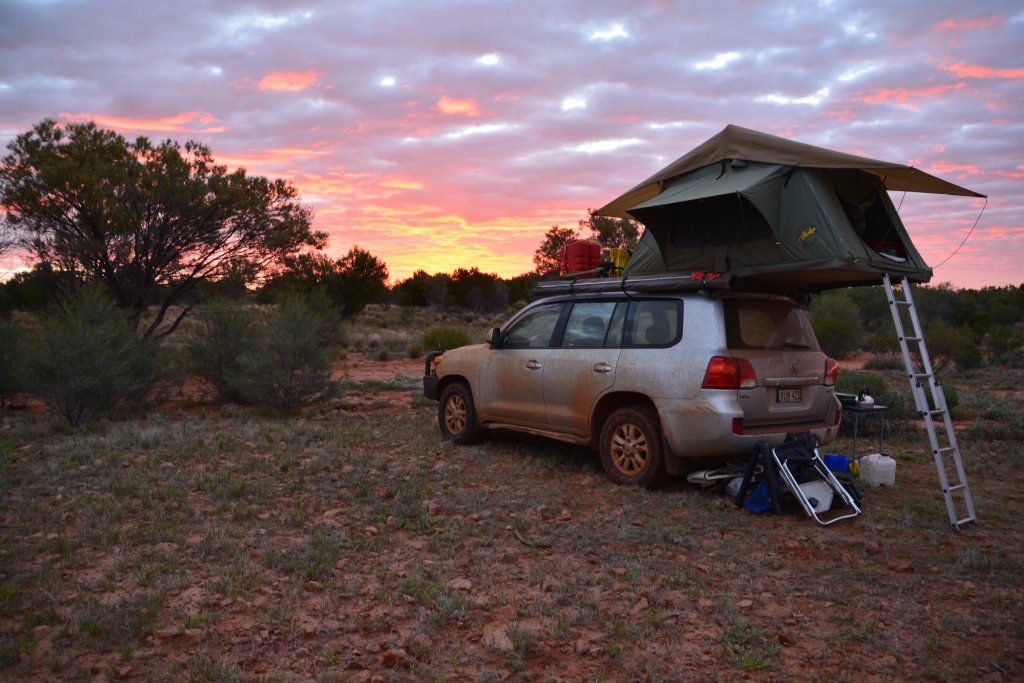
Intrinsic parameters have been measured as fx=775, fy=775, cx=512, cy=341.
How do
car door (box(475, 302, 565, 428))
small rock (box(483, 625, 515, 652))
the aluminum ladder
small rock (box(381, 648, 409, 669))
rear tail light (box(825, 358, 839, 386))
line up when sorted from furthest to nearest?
1. car door (box(475, 302, 565, 428))
2. rear tail light (box(825, 358, 839, 386))
3. the aluminum ladder
4. small rock (box(483, 625, 515, 652))
5. small rock (box(381, 648, 409, 669))

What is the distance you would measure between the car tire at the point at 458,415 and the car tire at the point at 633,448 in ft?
6.36

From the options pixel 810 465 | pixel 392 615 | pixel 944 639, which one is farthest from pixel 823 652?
pixel 810 465

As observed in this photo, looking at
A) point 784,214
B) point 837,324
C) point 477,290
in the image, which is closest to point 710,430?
point 784,214

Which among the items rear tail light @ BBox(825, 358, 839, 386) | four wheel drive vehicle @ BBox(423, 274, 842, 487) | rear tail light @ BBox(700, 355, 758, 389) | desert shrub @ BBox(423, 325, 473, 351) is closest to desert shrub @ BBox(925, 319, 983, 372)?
desert shrub @ BBox(423, 325, 473, 351)

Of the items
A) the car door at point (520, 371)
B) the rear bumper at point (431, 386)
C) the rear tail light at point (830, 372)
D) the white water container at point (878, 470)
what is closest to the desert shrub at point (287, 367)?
the rear bumper at point (431, 386)

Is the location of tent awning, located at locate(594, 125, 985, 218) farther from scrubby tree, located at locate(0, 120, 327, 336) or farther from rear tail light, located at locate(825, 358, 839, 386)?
scrubby tree, located at locate(0, 120, 327, 336)

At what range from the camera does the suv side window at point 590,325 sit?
7051mm

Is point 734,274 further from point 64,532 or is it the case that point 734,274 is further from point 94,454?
point 94,454

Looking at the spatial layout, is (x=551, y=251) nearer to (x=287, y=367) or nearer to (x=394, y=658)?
(x=287, y=367)

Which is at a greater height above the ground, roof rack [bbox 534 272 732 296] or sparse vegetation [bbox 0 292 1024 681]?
roof rack [bbox 534 272 732 296]

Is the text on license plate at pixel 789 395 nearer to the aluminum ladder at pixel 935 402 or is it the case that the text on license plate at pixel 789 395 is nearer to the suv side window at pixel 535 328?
the aluminum ladder at pixel 935 402

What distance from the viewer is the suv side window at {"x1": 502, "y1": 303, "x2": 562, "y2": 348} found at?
25.3 feet

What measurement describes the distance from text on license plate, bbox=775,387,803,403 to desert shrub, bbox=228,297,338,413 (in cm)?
703

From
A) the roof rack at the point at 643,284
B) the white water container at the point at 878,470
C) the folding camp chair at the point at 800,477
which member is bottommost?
the white water container at the point at 878,470
